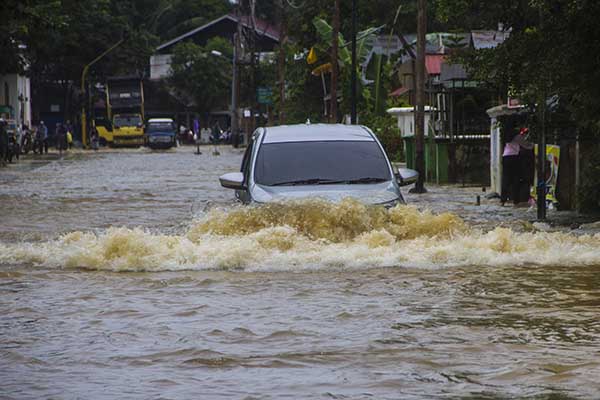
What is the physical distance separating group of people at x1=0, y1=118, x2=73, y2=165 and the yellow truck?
4.01 metres

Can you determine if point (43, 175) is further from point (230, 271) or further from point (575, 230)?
point (230, 271)

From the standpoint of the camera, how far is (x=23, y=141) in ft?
213

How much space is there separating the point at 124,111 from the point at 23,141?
20.4 meters

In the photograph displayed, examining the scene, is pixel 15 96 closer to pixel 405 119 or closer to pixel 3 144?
pixel 3 144

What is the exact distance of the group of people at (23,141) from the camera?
50131 millimetres

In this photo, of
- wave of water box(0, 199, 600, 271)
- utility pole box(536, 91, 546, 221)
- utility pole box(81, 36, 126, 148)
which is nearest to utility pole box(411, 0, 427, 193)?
utility pole box(536, 91, 546, 221)

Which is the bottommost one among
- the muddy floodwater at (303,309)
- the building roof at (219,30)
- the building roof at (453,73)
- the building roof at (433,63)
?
the muddy floodwater at (303,309)

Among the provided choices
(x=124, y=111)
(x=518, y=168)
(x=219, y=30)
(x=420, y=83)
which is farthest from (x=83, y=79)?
(x=518, y=168)

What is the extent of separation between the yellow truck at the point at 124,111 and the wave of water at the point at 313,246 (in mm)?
67993

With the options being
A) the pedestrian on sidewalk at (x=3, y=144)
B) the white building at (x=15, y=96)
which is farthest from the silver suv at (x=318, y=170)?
the white building at (x=15, y=96)

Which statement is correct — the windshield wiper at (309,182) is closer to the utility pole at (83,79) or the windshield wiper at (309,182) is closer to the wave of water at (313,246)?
the wave of water at (313,246)

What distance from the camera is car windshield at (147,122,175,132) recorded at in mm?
78562

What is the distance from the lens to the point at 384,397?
743cm

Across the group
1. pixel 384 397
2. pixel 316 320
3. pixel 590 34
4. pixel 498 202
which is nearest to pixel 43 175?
pixel 498 202
